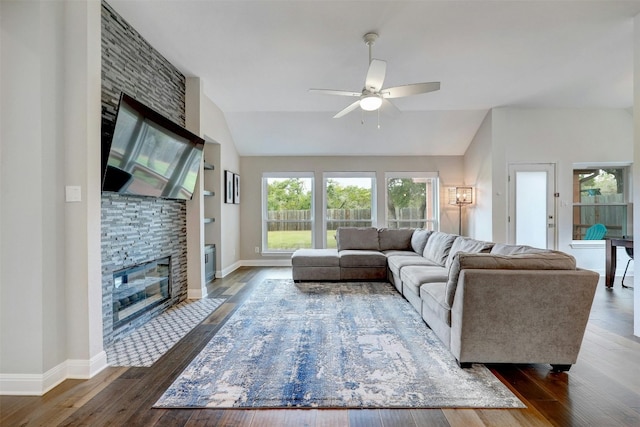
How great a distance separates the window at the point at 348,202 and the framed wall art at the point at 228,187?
1951 millimetres

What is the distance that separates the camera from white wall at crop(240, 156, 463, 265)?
6500mm

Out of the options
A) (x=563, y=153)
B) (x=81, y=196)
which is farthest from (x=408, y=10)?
(x=563, y=153)

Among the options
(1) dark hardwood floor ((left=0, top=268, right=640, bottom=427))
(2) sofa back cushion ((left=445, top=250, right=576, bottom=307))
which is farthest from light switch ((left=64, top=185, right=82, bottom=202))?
(2) sofa back cushion ((left=445, top=250, right=576, bottom=307))

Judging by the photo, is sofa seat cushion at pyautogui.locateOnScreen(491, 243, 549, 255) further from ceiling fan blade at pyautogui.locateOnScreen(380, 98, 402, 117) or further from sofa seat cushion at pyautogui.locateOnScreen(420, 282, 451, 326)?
ceiling fan blade at pyautogui.locateOnScreen(380, 98, 402, 117)

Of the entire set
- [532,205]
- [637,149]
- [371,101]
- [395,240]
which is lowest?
[395,240]

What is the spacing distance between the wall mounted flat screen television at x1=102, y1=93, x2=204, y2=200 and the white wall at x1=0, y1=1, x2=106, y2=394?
0.19 meters

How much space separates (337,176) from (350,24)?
12.7 feet

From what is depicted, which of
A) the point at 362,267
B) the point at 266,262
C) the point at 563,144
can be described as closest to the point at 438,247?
the point at 362,267

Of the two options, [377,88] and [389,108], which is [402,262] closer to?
[389,108]

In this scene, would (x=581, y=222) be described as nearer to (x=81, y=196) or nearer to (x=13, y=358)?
(x=81, y=196)

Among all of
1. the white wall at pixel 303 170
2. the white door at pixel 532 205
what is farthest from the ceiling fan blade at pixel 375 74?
the white door at pixel 532 205

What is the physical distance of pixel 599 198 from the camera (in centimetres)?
547

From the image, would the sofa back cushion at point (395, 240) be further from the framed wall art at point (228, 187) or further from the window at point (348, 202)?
the framed wall art at point (228, 187)

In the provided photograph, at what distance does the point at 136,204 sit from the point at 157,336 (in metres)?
1.27
